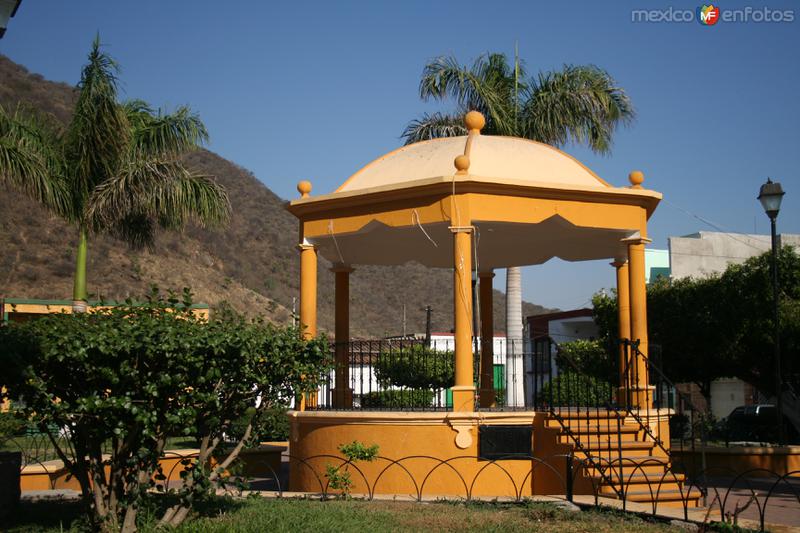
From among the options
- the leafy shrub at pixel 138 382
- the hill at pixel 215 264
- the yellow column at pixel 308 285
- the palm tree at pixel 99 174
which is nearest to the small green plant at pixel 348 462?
the yellow column at pixel 308 285

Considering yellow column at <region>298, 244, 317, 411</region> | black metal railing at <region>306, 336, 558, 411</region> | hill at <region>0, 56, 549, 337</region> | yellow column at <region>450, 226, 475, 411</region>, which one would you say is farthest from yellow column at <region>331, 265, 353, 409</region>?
hill at <region>0, 56, 549, 337</region>

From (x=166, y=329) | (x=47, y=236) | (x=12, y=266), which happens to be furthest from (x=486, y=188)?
(x=47, y=236)

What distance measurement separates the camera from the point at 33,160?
19562 mm

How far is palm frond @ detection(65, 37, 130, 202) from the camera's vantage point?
799 inches

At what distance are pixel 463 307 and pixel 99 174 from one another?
12.1 m

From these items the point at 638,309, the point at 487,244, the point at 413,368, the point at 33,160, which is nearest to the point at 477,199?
the point at 638,309

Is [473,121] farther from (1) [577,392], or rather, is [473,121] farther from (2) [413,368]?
(2) [413,368]

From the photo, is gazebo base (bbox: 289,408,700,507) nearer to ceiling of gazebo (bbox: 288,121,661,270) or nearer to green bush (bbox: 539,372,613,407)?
green bush (bbox: 539,372,613,407)

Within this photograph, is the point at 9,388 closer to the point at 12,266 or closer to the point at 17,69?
the point at 12,266

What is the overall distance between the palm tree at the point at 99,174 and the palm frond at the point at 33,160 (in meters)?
0.02

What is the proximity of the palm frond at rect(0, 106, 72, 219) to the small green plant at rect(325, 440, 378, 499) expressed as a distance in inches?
453

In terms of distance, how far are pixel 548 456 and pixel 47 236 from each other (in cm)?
4624

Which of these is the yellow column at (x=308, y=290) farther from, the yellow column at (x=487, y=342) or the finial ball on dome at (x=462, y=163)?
the yellow column at (x=487, y=342)

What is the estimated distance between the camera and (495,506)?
404 inches
